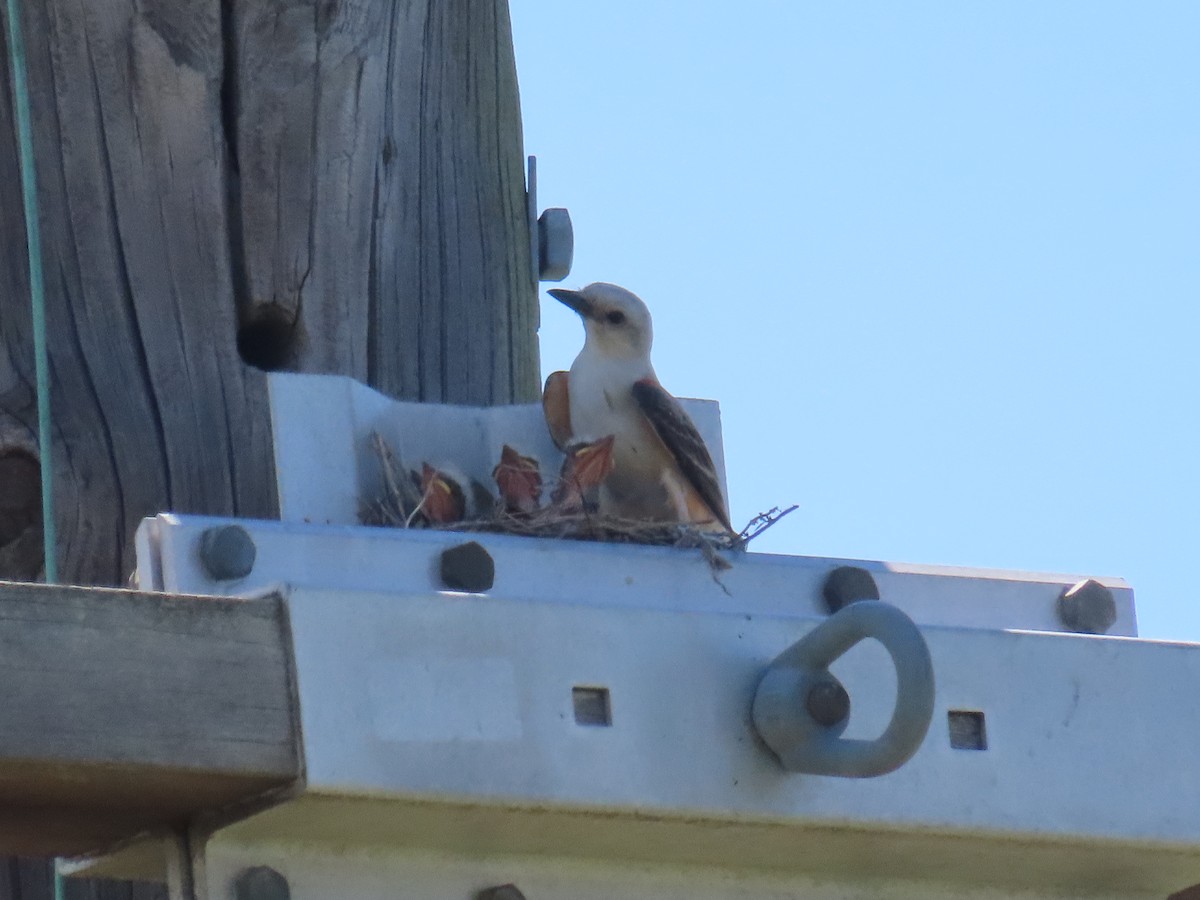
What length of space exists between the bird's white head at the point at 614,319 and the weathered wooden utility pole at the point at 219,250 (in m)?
1.46

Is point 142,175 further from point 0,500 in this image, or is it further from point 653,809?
point 653,809

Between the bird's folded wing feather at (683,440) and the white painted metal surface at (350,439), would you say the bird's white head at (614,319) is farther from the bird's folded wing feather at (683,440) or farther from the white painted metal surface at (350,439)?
the white painted metal surface at (350,439)

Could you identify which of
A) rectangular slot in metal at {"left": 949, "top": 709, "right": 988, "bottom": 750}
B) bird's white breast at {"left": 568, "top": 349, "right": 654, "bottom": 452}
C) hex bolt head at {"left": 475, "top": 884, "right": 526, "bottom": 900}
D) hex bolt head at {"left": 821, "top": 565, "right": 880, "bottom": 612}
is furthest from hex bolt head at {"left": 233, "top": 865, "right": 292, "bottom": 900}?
bird's white breast at {"left": 568, "top": 349, "right": 654, "bottom": 452}

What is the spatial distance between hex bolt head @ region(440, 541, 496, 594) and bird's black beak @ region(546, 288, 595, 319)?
10.2ft

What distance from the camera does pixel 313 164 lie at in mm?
4078

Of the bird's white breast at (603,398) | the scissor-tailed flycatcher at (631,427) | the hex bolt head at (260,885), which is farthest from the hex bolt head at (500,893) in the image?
the bird's white breast at (603,398)

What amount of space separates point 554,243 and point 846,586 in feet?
5.32

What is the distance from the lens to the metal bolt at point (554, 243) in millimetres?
4562

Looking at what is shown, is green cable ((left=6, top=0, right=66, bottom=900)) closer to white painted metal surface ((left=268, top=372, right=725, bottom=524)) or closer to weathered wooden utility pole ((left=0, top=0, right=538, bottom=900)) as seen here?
weathered wooden utility pole ((left=0, top=0, right=538, bottom=900))

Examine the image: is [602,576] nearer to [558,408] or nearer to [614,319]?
[558,408]

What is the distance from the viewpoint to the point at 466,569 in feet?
9.35

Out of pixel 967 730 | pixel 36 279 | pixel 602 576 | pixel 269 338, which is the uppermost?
pixel 36 279

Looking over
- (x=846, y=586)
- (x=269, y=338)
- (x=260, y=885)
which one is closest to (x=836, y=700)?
(x=846, y=586)

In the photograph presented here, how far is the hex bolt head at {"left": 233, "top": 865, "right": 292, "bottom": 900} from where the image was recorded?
254 cm
